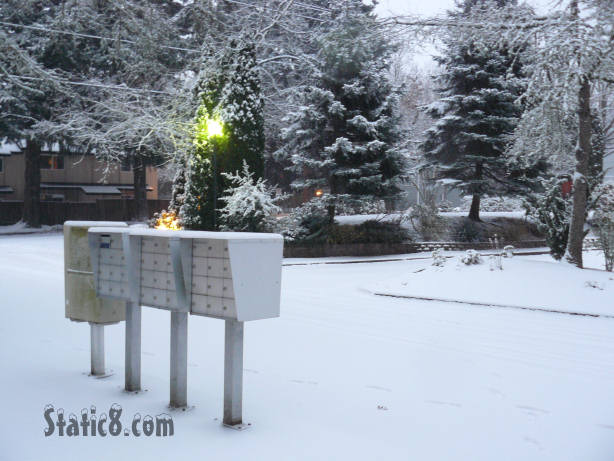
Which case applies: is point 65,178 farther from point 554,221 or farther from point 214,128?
point 554,221

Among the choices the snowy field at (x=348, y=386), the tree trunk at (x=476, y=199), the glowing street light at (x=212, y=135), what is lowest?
the snowy field at (x=348, y=386)

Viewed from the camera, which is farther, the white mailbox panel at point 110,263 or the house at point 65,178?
the house at point 65,178

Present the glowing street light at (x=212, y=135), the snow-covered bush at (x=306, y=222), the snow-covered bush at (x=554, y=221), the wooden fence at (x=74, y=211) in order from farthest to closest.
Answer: the wooden fence at (x=74, y=211) < the snow-covered bush at (x=306, y=222) < the glowing street light at (x=212, y=135) < the snow-covered bush at (x=554, y=221)

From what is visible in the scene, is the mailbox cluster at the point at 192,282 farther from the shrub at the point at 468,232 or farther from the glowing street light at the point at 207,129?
the shrub at the point at 468,232

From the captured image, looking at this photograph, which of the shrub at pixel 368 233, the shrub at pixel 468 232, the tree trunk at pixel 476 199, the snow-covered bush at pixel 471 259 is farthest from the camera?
the tree trunk at pixel 476 199

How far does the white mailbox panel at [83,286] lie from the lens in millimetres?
5133

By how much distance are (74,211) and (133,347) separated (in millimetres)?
34490

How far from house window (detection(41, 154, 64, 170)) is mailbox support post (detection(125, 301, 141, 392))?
143 ft

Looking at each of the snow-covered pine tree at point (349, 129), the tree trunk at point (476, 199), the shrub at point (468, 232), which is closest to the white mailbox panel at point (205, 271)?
the snow-covered pine tree at point (349, 129)

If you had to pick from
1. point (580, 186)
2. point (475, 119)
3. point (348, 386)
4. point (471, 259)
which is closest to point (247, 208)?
point (471, 259)

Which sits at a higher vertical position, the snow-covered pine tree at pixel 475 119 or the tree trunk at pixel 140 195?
the snow-covered pine tree at pixel 475 119

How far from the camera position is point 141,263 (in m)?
4.61

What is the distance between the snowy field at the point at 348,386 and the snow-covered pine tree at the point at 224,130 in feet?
30.1

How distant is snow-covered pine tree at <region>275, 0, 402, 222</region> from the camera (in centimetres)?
1995
